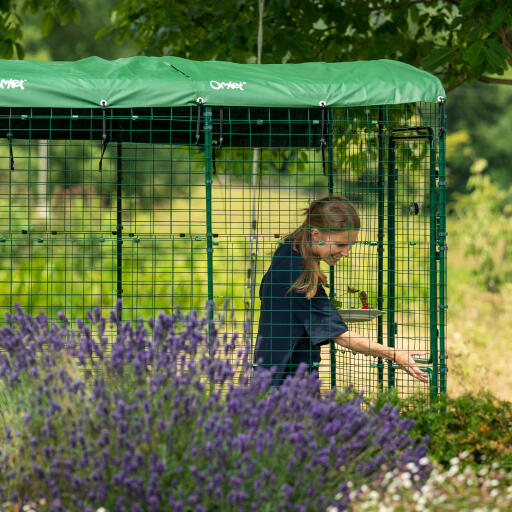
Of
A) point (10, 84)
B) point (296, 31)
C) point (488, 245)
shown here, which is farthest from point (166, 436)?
point (488, 245)

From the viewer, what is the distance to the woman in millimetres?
4551

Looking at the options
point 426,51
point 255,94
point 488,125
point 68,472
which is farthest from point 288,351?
point 488,125

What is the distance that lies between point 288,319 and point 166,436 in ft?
5.80

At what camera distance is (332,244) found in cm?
471

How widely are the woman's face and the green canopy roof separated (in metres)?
0.73

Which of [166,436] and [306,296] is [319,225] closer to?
[306,296]

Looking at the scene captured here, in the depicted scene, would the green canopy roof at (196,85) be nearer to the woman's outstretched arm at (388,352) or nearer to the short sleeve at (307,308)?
the short sleeve at (307,308)

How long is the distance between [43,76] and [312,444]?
8.64 ft

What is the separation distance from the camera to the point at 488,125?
28.2 metres

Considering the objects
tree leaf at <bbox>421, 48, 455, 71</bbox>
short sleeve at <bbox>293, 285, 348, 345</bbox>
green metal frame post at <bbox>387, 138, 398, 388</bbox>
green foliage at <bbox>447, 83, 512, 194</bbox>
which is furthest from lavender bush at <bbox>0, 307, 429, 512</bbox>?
green foliage at <bbox>447, 83, 512, 194</bbox>

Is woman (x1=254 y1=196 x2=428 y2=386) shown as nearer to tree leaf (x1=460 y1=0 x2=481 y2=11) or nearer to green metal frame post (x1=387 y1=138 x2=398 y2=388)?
green metal frame post (x1=387 y1=138 x2=398 y2=388)

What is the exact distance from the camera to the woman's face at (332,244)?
15.4 feet

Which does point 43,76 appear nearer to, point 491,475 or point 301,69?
point 301,69

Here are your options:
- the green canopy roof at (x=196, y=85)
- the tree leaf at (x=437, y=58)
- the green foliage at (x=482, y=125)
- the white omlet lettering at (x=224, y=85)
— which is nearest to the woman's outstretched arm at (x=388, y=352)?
the green canopy roof at (x=196, y=85)
